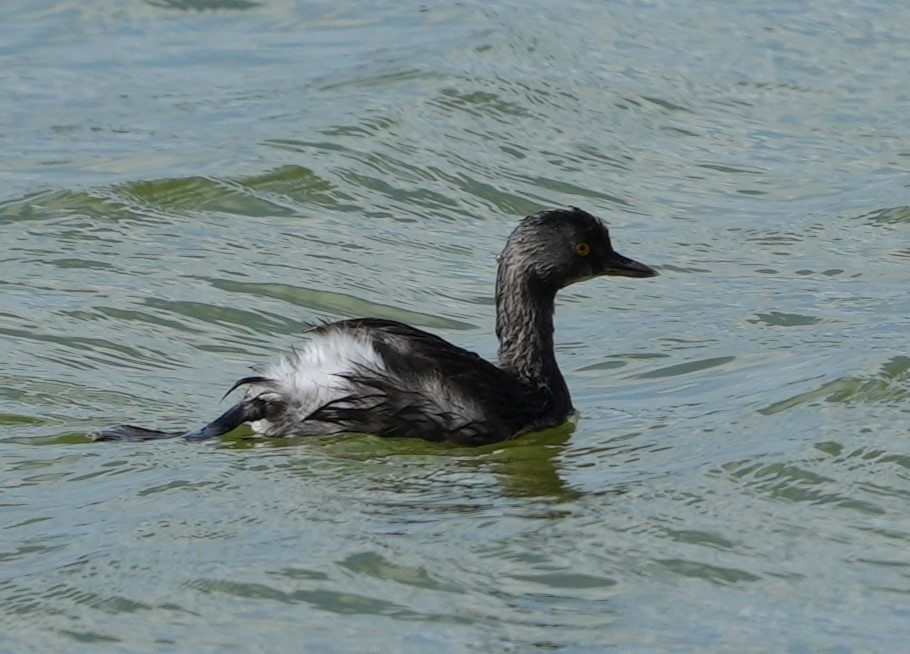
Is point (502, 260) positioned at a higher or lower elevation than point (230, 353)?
higher

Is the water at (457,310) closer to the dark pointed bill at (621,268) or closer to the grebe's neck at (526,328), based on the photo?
the grebe's neck at (526,328)

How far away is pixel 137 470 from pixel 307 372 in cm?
90

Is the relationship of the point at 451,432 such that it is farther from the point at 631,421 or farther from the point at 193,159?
the point at 193,159

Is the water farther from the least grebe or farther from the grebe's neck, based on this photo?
the grebe's neck

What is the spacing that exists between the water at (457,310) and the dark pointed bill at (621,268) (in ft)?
1.68

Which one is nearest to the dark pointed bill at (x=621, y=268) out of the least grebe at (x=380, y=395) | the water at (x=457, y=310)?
the water at (x=457, y=310)

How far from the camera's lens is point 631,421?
895 centimetres

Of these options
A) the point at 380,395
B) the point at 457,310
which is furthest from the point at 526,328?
the point at 457,310

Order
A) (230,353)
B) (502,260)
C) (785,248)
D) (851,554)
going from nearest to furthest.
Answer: (851,554) < (502,260) < (230,353) < (785,248)

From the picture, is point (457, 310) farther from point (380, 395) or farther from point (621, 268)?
point (380, 395)

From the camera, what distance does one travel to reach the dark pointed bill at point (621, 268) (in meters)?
9.48

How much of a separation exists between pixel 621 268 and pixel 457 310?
1636mm

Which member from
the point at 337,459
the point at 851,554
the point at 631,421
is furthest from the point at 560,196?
the point at 851,554

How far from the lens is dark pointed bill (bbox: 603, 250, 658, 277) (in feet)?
31.1
